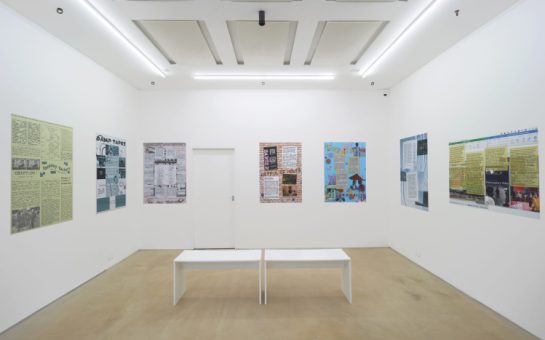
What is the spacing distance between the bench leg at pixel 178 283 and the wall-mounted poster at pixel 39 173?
166cm

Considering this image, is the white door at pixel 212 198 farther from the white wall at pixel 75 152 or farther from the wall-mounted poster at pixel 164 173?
the white wall at pixel 75 152

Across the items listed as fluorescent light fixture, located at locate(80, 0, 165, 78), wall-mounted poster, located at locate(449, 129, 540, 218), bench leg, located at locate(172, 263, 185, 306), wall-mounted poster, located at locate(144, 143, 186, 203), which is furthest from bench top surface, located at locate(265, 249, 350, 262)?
fluorescent light fixture, located at locate(80, 0, 165, 78)

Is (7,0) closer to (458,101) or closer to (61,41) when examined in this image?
(61,41)

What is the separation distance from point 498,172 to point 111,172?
5.60 m

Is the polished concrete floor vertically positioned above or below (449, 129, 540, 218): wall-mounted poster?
below

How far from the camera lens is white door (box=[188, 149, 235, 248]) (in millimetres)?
5238

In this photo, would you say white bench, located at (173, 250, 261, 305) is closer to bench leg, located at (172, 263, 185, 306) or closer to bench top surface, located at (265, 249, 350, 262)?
bench leg, located at (172, 263, 185, 306)

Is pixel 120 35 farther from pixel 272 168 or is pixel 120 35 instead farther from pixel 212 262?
pixel 272 168

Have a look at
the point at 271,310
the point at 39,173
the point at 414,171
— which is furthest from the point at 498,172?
the point at 39,173

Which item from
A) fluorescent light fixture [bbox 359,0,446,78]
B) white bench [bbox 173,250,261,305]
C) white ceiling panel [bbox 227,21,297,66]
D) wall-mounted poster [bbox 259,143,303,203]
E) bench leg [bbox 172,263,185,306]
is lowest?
bench leg [bbox 172,263,185,306]

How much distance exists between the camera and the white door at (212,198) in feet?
17.2

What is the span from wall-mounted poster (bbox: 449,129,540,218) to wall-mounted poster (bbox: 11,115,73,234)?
17.3 feet

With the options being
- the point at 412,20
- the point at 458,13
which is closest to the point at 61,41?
the point at 412,20

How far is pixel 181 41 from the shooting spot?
3.42 m
